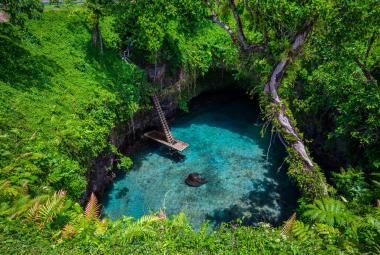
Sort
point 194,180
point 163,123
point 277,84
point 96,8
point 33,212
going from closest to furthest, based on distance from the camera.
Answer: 1. point 33,212
2. point 277,84
3. point 96,8
4. point 194,180
5. point 163,123

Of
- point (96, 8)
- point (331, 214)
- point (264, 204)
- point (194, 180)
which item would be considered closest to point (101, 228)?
point (331, 214)

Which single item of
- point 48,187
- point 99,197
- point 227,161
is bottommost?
point 99,197

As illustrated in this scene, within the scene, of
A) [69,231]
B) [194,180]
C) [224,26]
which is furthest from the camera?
[194,180]

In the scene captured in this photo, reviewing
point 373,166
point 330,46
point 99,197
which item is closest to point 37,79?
point 99,197

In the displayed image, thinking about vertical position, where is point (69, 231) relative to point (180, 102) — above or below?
below

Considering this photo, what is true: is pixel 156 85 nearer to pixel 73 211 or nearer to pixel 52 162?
pixel 52 162

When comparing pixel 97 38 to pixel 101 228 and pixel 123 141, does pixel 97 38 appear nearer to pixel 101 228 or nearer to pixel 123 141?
pixel 123 141

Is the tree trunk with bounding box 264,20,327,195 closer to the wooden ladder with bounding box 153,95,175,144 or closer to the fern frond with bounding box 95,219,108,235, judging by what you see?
the fern frond with bounding box 95,219,108,235
